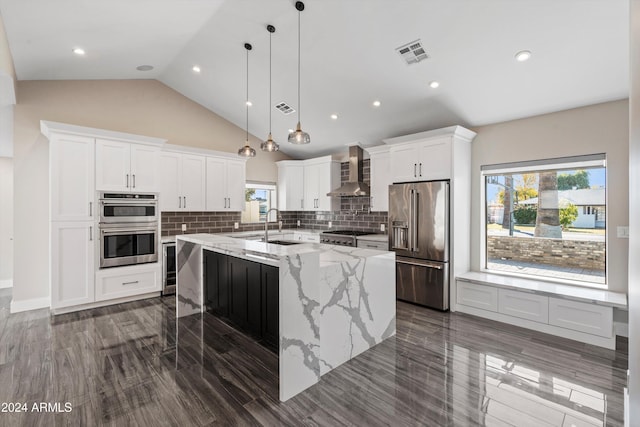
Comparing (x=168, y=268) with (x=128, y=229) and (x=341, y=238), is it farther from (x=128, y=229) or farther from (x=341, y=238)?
(x=341, y=238)

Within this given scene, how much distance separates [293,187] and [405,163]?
2885 millimetres

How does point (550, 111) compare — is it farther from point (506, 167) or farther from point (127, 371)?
point (127, 371)

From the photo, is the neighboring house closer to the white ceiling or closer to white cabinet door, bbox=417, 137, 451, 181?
the white ceiling

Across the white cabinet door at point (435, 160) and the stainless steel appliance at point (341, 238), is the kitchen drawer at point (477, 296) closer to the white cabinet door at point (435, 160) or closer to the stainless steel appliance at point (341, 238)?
the white cabinet door at point (435, 160)

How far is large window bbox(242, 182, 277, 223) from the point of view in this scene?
6.77 metres

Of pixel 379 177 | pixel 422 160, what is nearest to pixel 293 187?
pixel 379 177

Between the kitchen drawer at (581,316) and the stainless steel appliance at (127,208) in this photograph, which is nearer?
the kitchen drawer at (581,316)

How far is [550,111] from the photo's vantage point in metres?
3.89

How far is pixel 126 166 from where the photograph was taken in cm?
460

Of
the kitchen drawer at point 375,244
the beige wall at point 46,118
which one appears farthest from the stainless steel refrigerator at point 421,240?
the beige wall at point 46,118

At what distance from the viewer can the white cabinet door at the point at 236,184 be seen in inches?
236

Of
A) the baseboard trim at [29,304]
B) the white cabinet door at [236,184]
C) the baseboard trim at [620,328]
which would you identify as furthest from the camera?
the white cabinet door at [236,184]

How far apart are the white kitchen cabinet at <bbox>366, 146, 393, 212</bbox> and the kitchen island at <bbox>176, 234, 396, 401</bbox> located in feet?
7.34

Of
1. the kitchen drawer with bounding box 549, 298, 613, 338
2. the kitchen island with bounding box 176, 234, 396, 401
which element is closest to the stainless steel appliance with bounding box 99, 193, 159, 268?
the kitchen island with bounding box 176, 234, 396, 401
